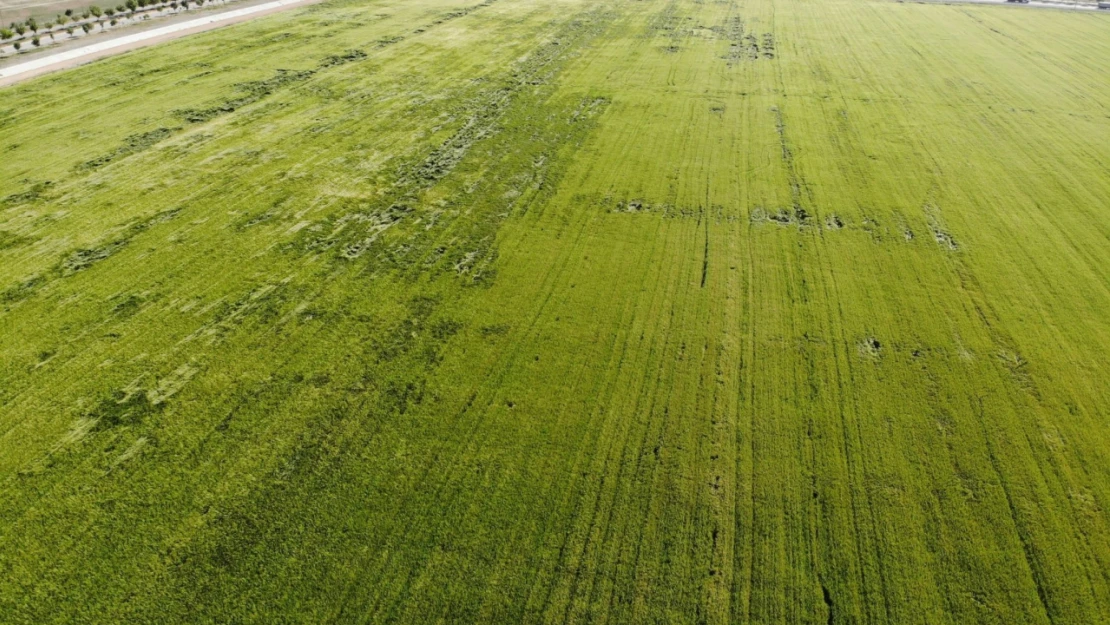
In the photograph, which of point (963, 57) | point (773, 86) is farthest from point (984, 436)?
point (963, 57)

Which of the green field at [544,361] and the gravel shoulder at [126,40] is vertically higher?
the gravel shoulder at [126,40]

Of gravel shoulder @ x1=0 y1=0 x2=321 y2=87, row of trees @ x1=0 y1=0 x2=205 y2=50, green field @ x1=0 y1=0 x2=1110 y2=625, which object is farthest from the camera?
row of trees @ x1=0 y1=0 x2=205 y2=50

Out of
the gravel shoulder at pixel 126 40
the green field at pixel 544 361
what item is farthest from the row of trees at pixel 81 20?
the green field at pixel 544 361

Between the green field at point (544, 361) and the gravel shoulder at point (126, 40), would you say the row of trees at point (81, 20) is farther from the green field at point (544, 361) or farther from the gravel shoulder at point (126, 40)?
the green field at point (544, 361)

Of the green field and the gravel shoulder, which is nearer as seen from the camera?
the green field

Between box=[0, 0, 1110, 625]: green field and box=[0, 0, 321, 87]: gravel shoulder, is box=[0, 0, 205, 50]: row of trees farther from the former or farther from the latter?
box=[0, 0, 1110, 625]: green field

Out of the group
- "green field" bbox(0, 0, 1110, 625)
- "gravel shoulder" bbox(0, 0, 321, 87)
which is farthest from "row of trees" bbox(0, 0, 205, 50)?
"green field" bbox(0, 0, 1110, 625)

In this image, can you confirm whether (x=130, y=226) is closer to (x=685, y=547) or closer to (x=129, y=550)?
(x=129, y=550)
